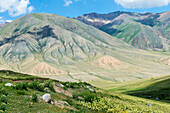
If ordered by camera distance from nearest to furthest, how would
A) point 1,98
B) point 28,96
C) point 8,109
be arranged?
point 8,109 → point 1,98 → point 28,96

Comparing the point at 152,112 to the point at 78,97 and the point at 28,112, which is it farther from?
the point at 28,112

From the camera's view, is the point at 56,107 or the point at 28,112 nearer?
the point at 28,112

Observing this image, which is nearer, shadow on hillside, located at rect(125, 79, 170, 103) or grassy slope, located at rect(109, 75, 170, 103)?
shadow on hillside, located at rect(125, 79, 170, 103)

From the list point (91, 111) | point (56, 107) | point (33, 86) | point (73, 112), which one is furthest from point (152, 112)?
point (33, 86)

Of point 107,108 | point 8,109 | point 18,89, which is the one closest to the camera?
point 8,109

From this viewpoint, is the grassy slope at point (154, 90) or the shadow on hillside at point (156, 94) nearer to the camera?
the shadow on hillside at point (156, 94)

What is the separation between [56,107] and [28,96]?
152 inches

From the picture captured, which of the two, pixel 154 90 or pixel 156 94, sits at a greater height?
pixel 154 90

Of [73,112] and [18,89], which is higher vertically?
[18,89]

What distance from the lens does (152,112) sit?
2547cm

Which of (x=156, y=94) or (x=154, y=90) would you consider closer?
(x=156, y=94)

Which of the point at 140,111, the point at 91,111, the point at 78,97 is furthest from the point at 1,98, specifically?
the point at 140,111

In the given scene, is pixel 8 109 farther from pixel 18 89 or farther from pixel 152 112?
pixel 152 112

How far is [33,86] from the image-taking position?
74.0 ft
